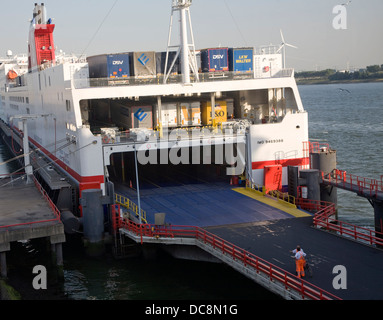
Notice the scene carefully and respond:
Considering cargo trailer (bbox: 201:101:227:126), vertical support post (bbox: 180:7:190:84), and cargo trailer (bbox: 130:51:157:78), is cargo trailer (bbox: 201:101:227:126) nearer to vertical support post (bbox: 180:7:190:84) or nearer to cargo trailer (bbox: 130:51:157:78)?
vertical support post (bbox: 180:7:190:84)

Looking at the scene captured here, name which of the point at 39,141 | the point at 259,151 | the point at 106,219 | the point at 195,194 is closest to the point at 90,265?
the point at 106,219

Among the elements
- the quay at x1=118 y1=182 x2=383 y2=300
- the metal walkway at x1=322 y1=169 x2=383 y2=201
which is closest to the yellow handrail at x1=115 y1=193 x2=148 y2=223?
the quay at x1=118 y1=182 x2=383 y2=300

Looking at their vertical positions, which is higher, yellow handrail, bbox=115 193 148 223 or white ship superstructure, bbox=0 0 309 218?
white ship superstructure, bbox=0 0 309 218

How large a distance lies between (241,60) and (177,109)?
520 cm

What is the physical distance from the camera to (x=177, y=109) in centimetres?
3597

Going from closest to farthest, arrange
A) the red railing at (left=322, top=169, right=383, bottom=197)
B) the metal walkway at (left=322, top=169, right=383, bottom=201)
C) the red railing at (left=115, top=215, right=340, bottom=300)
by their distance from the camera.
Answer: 1. the red railing at (left=115, top=215, right=340, bottom=300)
2. the metal walkway at (left=322, top=169, right=383, bottom=201)
3. the red railing at (left=322, top=169, right=383, bottom=197)

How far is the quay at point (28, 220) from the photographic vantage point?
2441 centimetres

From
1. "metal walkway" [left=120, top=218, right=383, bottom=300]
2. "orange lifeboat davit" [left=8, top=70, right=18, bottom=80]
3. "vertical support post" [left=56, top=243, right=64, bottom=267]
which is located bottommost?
"vertical support post" [left=56, top=243, right=64, bottom=267]

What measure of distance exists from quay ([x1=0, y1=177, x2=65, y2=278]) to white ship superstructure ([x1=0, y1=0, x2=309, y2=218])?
103 inches

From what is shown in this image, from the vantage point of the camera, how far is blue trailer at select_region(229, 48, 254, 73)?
36.3 m

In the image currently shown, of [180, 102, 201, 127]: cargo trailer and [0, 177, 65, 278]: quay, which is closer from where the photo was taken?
[0, 177, 65, 278]: quay

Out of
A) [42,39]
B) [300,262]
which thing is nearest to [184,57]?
[300,262]

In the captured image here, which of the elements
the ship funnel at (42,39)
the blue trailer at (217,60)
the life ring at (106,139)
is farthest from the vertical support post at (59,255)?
the ship funnel at (42,39)

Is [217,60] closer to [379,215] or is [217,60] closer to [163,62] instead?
[163,62]
